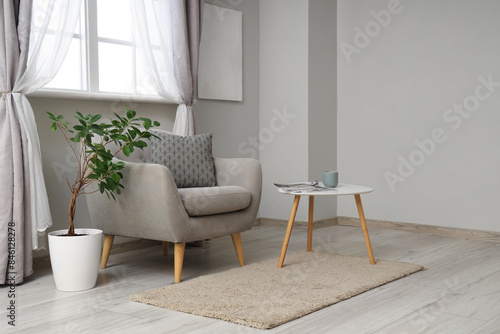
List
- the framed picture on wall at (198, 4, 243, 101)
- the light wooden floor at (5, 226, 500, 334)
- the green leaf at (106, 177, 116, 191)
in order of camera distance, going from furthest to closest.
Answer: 1. the framed picture on wall at (198, 4, 243, 101)
2. the green leaf at (106, 177, 116, 191)
3. the light wooden floor at (5, 226, 500, 334)

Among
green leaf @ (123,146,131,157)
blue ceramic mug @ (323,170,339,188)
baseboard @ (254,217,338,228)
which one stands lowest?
baseboard @ (254,217,338,228)

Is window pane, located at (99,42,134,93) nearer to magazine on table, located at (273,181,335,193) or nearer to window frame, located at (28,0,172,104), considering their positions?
window frame, located at (28,0,172,104)

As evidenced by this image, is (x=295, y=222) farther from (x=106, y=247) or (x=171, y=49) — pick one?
(x=106, y=247)

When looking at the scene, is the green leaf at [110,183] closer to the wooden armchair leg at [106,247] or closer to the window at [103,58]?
the wooden armchair leg at [106,247]

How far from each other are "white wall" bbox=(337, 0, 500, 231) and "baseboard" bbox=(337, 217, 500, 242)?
4 cm

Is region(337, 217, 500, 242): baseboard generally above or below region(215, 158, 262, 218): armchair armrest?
below

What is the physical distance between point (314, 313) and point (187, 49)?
2143 millimetres

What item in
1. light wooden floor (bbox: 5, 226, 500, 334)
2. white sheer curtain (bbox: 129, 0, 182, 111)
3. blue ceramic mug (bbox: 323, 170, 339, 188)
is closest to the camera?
light wooden floor (bbox: 5, 226, 500, 334)

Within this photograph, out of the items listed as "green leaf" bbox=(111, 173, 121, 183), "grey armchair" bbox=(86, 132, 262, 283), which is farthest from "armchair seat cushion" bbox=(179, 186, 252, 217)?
"green leaf" bbox=(111, 173, 121, 183)

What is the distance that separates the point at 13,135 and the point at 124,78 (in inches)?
39.4

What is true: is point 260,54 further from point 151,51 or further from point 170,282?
point 170,282

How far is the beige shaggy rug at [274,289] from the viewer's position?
7.50ft

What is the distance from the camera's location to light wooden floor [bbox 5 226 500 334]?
7.03ft

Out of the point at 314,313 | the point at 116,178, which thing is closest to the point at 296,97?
the point at 116,178
